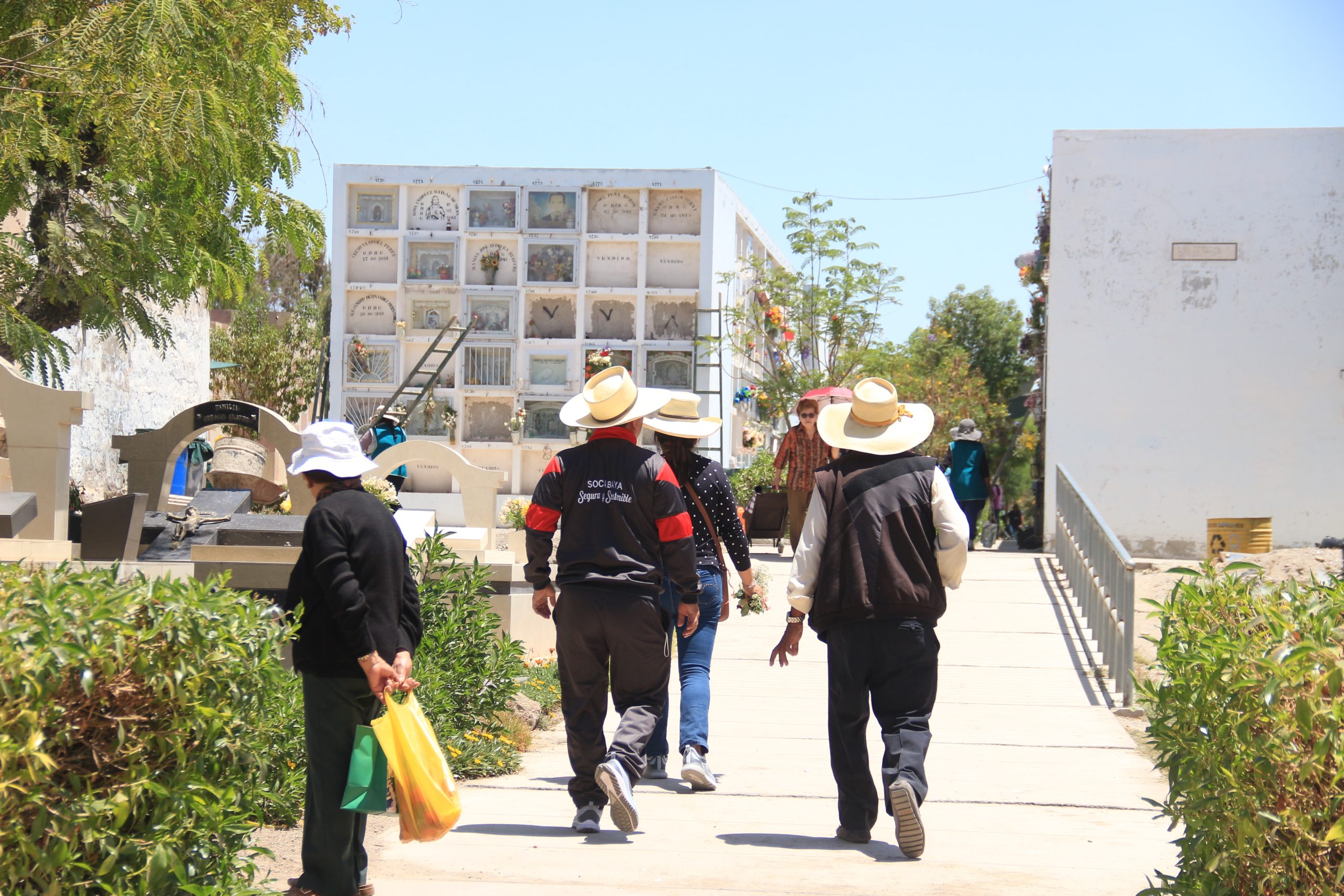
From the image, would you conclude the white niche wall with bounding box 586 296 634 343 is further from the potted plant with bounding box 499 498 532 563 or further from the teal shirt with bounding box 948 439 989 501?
the potted plant with bounding box 499 498 532 563

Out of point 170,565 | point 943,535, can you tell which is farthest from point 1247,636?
point 170,565

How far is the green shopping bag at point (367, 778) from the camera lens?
12.9 feet

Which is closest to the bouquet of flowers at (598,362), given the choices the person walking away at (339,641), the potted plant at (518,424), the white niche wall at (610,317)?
the person walking away at (339,641)

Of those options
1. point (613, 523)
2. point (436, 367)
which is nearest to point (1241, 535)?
point (613, 523)

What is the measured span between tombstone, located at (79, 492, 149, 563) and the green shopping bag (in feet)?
17.8

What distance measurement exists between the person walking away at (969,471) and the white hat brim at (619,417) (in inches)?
410

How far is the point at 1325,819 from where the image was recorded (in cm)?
286

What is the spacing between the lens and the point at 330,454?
13.8 ft

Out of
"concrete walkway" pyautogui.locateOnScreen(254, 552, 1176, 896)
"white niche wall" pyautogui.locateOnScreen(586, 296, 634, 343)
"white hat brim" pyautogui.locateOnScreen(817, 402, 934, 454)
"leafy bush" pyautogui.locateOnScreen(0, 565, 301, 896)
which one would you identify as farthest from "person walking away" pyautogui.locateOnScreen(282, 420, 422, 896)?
"white niche wall" pyautogui.locateOnScreen(586, 296, 634, 343)

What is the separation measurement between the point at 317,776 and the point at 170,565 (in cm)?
310

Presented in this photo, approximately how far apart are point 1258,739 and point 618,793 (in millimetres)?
2466

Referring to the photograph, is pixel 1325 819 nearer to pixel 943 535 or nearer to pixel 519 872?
pixel 943 535

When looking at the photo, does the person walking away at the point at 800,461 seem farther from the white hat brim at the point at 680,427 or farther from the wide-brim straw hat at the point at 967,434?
the white hat brim at the point at 680,427

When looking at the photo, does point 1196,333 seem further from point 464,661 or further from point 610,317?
point 464,661
